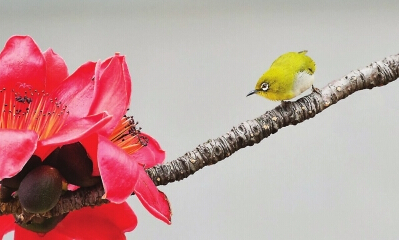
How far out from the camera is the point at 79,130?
0.52ft

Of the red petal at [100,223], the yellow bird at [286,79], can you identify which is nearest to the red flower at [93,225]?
the red petal at [100,223]

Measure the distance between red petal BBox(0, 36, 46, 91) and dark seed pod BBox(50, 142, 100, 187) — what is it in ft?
0.13

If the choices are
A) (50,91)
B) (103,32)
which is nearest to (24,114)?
(50,91)

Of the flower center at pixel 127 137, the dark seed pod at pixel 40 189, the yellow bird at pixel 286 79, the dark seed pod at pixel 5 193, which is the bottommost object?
the dark seed pod at pixel 5 193

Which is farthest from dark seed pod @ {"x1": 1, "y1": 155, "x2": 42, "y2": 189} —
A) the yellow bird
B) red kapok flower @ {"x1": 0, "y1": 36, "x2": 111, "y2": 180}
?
the yellow bird

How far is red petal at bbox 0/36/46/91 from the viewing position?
19 centimetres

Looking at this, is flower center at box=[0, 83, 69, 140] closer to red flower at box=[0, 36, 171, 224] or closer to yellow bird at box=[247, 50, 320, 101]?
red flower at box=[0, 36, 171, 224]

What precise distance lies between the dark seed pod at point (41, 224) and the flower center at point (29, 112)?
4 centimetres

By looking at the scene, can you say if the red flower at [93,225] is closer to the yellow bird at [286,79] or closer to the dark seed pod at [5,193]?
the dark seed pod at [5,193]

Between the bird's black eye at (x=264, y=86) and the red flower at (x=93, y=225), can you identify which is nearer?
the red flower at (x=93, y=225)

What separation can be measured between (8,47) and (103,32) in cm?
86

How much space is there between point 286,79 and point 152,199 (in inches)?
7.2

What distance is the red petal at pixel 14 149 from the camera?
0.14m

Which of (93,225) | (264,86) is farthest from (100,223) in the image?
(264,86)
